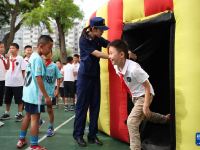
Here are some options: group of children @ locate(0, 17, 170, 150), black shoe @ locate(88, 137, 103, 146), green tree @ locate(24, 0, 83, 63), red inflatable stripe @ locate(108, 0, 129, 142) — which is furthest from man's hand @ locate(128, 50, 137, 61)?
green tree @ locate(24, 0, 83, 63)

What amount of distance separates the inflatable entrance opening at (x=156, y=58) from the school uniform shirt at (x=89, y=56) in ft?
1.40

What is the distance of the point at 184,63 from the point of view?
2.34 metres

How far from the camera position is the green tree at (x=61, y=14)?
17500 millimetres

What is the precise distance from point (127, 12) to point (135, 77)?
3.91 ft

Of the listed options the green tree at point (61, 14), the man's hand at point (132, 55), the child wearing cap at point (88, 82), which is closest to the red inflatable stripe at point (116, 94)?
the child wearing cap at point (88, 82)

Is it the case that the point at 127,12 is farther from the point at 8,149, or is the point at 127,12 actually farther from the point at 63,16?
the point at 63,16

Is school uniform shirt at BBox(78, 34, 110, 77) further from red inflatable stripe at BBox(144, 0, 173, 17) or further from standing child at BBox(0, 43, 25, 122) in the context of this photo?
standing child at BBox(0, 43, 25, 122)

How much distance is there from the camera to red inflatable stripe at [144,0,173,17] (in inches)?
98.3

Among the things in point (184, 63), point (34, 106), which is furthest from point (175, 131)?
point (34, 106)

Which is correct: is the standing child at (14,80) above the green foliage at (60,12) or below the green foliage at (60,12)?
below

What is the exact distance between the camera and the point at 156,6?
263 centimetres

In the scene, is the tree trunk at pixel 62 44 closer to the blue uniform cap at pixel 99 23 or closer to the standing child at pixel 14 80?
the standing child at pixel 14 80

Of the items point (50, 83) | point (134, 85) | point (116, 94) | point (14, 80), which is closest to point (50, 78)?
point (50, 83)

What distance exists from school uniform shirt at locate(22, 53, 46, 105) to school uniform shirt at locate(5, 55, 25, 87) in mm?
2175
